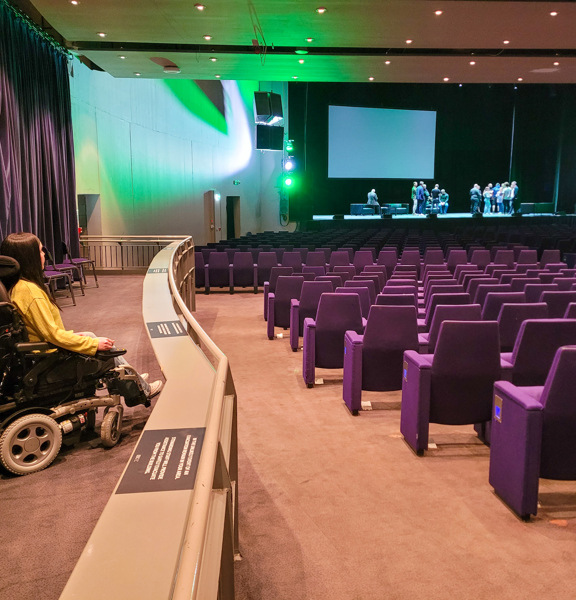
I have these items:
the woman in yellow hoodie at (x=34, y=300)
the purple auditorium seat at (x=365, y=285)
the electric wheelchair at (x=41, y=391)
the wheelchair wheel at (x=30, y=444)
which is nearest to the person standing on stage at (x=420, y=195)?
the purple auditorium seat at (x=365, y=285)

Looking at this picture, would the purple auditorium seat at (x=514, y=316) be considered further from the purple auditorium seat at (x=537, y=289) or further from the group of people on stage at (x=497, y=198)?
the group of people on stage at (x=497, y=198)

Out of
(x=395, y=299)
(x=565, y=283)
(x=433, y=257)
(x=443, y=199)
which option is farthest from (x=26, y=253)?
(x=443, y=199)

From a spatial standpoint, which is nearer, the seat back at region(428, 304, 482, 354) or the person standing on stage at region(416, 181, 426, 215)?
the seat back at region(428, 304, 482, 354)

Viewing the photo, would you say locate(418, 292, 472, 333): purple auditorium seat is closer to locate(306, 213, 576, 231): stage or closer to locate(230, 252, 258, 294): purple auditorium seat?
locate(230, 252, 258, 294): purple auditorium seat

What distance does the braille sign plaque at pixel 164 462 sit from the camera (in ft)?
3.93

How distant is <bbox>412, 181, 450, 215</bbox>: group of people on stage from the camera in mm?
22938

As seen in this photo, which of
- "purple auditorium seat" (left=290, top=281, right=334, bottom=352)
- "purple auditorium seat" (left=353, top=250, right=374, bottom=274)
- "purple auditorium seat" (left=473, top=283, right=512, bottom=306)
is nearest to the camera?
"purple auditorium seat" (left=473, top=283, right=512, bottom=306)

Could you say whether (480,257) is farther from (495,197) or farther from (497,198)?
(495,197)

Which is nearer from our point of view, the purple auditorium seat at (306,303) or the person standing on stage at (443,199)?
the purple auditorium seat at (306,303)

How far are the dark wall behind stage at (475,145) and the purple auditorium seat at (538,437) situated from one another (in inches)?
802

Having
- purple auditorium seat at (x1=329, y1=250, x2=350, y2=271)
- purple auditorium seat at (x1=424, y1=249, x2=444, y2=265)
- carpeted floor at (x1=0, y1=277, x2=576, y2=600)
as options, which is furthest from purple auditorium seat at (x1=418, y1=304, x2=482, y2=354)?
purple auditorium seat at (x1=424, y1=249, x2=444, y2=265)

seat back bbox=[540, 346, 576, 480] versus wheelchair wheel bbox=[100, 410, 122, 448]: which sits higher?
seat back bbox=[540, 346, 576, 480]

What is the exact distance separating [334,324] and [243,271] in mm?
5722

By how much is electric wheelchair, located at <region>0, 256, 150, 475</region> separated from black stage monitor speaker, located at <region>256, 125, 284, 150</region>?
16.4m
